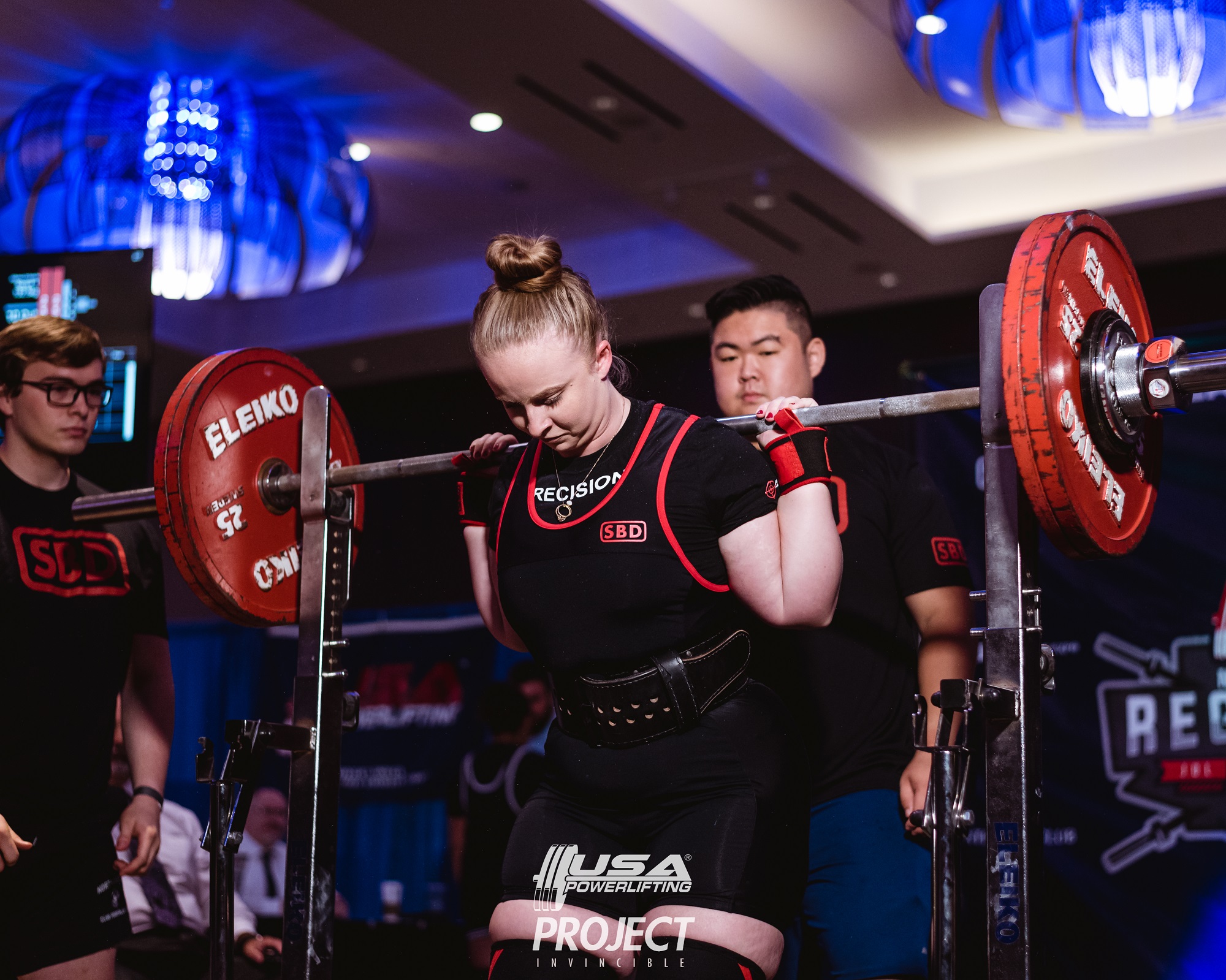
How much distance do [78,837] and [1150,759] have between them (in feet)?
11.9

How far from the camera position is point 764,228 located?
621 cm

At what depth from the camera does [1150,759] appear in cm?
462

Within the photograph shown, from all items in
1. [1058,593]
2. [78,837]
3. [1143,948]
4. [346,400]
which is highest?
[346,400]

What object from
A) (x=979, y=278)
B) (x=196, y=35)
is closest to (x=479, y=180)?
(x=196, y=35)

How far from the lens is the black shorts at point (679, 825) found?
73.5 inches

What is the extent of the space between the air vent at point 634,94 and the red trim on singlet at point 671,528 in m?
3.23

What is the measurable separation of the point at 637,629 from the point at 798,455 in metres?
0.39

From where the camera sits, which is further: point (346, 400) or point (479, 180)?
point (346, 400)

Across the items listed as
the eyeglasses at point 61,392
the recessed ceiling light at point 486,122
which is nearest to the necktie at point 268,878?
the eyeglasses at point 61,392

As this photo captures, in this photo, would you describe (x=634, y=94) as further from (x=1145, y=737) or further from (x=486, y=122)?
(x=1145, y=737)

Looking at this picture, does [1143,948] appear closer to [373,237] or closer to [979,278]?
[979,278]

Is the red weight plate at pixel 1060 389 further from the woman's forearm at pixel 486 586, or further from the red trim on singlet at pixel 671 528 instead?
the woman's forearm at pixel 486 586

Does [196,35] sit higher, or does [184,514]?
[196,35]

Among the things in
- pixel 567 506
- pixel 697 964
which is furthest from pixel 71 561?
pixel 697 964
